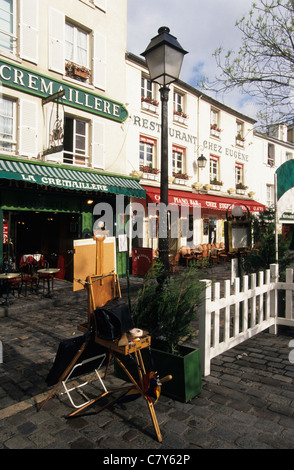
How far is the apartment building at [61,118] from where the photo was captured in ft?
28.6

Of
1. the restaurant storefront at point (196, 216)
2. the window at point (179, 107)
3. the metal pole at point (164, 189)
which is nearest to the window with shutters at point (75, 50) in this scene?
the restaurant storefront at point (196, 216)

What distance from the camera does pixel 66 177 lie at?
8.98m

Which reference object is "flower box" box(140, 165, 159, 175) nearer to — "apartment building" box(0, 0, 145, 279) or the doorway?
"apartment building" box(0, 0, 145, 279)

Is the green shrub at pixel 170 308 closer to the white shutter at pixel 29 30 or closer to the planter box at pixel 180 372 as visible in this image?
the planter box at pixel 180 372

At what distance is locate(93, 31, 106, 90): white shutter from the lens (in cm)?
1092

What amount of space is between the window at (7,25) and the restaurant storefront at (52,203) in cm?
324

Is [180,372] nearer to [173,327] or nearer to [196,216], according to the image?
[173,327]

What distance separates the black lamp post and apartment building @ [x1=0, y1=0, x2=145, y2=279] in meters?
4.72

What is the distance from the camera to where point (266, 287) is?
16.9ft

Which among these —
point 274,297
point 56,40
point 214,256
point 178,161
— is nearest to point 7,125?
point 56,40

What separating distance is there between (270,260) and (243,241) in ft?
1.97
